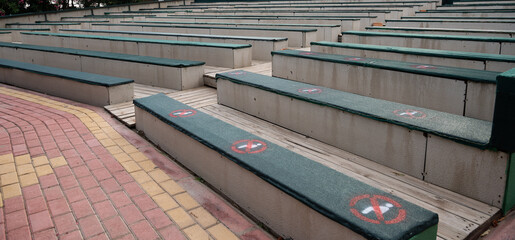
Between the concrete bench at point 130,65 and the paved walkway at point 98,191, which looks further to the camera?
the concrete bench at point 130,65

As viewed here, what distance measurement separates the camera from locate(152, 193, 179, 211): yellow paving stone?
9.73ft

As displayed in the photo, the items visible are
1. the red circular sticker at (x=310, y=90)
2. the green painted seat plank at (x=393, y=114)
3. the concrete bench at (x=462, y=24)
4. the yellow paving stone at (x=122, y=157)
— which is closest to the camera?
the green painted seat plank at (x=393, y=114)

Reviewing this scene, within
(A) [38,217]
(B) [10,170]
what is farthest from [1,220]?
(B) [10,170]

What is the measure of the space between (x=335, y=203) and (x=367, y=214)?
0.19m

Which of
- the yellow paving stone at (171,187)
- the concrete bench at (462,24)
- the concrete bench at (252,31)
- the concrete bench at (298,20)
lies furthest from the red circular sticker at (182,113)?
the concrete bench at (298,20)

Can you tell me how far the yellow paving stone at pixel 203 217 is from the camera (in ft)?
8.98

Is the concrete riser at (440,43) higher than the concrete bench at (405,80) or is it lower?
higher

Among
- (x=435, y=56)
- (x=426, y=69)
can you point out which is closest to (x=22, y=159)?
Result: (x=426, y=69)

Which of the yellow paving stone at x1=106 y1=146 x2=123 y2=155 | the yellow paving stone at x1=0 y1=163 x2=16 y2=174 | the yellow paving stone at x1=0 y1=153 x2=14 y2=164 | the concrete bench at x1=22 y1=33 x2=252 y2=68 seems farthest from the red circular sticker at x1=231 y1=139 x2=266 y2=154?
the concrete bench at x1=22 y1=33 x2=252 y2=68

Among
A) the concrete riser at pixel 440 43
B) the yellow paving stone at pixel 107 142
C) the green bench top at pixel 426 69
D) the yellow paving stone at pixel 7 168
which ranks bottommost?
the yellow paving stone at pixel 7 168

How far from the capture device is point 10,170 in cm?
362

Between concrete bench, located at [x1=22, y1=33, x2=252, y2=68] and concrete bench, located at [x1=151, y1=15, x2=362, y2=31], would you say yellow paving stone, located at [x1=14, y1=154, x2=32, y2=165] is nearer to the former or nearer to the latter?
concrete bench, located at [x1=22, y1=33, x2=252, y2=68]

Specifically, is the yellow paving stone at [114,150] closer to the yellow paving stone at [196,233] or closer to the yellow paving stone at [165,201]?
the yellow paving stone at [165,201]

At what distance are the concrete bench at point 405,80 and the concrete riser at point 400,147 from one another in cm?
125
